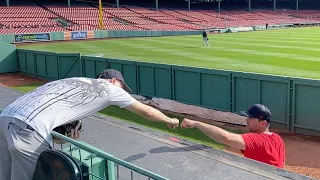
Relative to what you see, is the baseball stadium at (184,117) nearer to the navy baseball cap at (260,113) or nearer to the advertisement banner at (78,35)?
the navy baseball cap at (260,113)

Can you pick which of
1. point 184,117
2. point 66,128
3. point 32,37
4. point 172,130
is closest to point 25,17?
point 32,37

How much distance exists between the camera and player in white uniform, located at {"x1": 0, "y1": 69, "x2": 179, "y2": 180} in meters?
3.32

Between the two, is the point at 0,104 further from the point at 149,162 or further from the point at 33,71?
the point at 33,71

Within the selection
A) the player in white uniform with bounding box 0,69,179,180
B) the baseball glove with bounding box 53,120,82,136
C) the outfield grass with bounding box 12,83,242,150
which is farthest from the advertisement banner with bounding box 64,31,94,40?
the player in white uniform with bounding box 0,69,179,180

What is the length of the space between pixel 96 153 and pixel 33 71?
20.2 m

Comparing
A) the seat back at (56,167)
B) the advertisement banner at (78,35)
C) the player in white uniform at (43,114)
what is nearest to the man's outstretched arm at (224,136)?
the player in white uniform at (43,114)

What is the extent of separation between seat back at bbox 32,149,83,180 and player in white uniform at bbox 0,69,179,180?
226mm

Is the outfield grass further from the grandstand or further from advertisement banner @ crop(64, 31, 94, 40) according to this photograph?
the grandstand

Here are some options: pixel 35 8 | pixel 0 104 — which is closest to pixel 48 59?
pixel 0 104

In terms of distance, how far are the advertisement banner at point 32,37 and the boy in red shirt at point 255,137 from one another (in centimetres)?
3658

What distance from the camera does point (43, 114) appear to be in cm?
334

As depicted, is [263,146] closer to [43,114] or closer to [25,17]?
[43,114]

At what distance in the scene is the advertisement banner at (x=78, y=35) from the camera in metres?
40.9

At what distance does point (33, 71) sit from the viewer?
22156 millimetres
